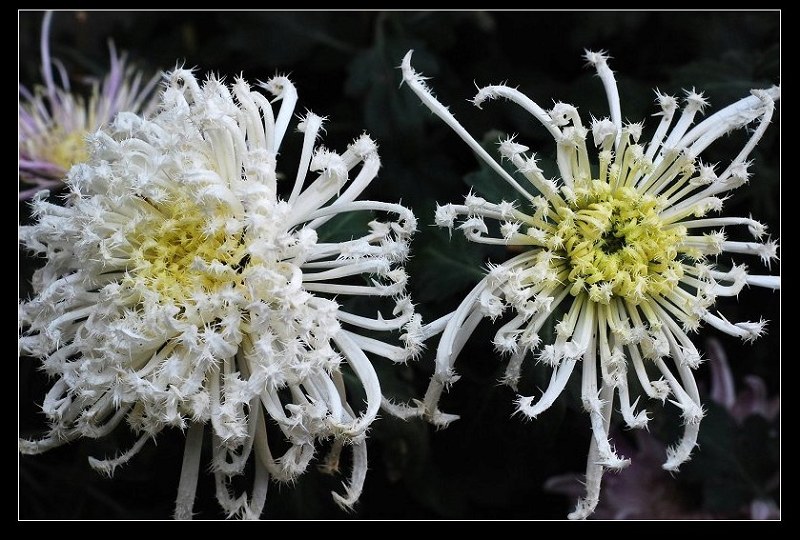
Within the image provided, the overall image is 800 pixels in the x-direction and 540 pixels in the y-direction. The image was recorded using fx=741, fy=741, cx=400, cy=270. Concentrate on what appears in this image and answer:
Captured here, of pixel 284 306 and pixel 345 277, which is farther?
pixel 345 277

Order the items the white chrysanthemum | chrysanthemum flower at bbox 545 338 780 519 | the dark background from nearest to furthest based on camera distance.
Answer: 1. the white chrysanthemum
2. the dark background
3. chrysanthemum flower at bbox 545 338 780 519

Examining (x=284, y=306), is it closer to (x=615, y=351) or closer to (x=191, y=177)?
(x=191, y=177)

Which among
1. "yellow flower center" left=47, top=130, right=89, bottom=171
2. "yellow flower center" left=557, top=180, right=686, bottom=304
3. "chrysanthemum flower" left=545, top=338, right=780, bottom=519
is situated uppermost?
"yellow flower center" left=47, top=130, right=89, bottom=171

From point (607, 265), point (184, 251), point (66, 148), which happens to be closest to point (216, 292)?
point (184, 251)

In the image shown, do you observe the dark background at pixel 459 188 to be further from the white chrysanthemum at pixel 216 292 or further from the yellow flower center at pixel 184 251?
the yellow flower center at pixel 184 251

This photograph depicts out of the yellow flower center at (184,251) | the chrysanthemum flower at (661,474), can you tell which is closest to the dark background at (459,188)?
the chrysanthemum flower at (661,474)

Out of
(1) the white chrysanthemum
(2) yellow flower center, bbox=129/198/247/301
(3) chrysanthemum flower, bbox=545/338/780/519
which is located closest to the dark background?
(3) chrysanthemum flower, bbox=545/338/780/519

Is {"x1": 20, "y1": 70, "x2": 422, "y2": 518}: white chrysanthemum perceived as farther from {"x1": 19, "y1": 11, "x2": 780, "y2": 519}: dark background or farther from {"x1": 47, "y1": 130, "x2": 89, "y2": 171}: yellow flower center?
{"x1": 47, "y1": 130, "x2": 89, "y2": 171}: yellow flower center

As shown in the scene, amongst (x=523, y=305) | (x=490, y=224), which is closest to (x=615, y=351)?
(x=523, y=305)

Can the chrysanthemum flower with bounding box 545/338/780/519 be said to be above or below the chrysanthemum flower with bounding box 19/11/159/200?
below

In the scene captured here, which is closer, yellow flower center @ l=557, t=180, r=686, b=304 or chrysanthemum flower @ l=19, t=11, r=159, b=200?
yellow flower center @ l=557, t=180, r=686, b=304
